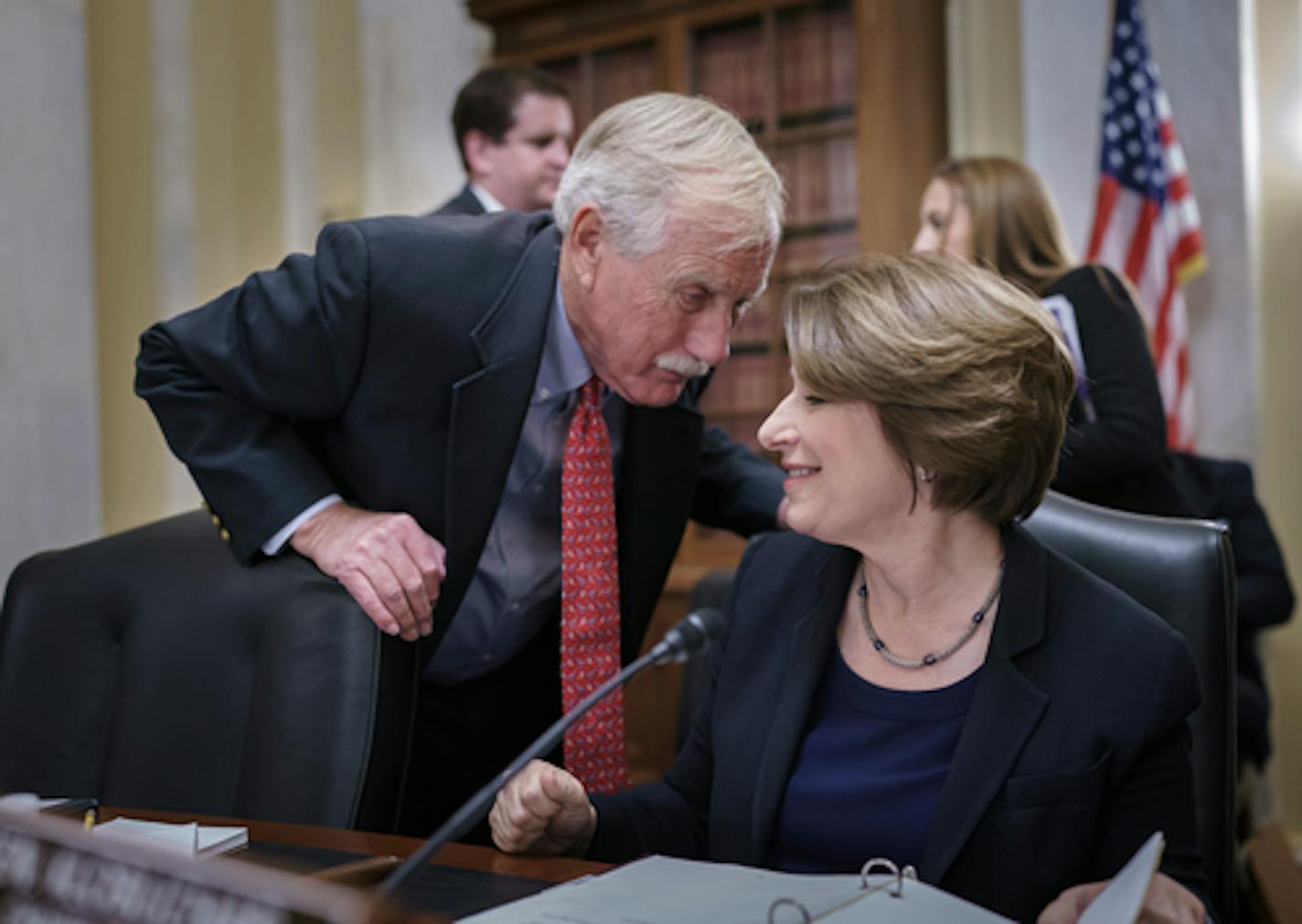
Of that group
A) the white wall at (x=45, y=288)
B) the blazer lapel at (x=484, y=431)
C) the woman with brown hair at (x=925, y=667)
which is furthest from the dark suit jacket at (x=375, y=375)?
the white wall at (x=45, y=288)

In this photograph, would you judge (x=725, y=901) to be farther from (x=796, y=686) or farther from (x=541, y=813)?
(x=796, y=686)

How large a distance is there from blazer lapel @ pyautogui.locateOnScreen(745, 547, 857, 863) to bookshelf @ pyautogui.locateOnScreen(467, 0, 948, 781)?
2505 mm

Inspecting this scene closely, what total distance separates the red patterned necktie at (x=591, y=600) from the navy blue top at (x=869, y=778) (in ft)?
1.34

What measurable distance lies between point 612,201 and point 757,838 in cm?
81

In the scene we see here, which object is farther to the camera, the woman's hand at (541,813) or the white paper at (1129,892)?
the woman's hand at (541,813)

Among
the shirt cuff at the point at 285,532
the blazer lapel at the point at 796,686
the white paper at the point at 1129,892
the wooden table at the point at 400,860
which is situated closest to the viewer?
the white paper at the point at 1129,892

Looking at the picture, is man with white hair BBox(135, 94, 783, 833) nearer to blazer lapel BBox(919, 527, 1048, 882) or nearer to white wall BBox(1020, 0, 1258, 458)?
blazer lapel BBox(919, 527, 1048, 882)

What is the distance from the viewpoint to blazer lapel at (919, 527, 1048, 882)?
1152mm

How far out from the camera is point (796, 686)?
1336mm

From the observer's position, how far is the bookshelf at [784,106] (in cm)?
402

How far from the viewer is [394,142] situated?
16.7 ft

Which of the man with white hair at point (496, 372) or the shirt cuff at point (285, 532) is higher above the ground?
the man with white hair at point (496, 372)

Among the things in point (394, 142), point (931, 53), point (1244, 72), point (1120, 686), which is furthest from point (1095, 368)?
point (394, 142)

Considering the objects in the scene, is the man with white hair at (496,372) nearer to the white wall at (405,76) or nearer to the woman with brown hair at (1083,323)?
the woman with brown hair at (1083,323)
